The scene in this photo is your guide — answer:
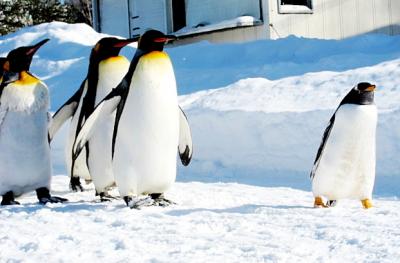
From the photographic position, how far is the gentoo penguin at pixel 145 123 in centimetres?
527

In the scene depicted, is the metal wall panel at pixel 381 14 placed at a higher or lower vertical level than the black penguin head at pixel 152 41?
higher

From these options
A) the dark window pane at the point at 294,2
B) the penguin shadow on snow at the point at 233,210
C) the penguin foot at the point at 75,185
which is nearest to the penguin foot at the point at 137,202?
the penguin shadow on snow at the point at 233,210

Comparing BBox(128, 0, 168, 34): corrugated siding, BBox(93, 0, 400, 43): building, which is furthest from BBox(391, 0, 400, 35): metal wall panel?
BBox(128, 0, 168, 34): corrugated siding

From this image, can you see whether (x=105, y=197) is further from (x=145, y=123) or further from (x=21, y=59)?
(x=21, y=59)

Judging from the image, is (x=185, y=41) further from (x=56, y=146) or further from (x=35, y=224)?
(x=35, y=224)

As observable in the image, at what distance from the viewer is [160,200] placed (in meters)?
5.50

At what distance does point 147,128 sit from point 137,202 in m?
0.51

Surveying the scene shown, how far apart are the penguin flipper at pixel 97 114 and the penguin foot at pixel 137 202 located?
0.54m

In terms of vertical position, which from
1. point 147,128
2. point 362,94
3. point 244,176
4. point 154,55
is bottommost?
point 244,176

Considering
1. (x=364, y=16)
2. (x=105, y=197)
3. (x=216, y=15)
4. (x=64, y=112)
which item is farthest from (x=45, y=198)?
(x=364, y=16)

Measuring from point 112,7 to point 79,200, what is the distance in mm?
14958

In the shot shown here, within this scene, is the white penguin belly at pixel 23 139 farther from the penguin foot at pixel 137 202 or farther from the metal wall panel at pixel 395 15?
the metal wall panel at pixel 395 15

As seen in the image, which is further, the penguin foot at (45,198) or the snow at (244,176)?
the penguin foot at (45,198)

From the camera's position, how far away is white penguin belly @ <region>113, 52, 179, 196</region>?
5.27 m
